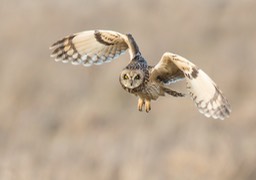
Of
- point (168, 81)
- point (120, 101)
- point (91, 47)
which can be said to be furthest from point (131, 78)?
point (120, 101)

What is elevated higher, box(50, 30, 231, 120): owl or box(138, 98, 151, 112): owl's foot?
box(50, 30, 231, 120): owl

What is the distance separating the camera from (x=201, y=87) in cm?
770

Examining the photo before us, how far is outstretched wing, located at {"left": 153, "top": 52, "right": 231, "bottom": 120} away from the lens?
24.9 ft

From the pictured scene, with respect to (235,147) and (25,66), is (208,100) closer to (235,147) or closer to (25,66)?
(235,147)

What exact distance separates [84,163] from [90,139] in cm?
95

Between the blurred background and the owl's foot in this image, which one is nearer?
the owl's foot

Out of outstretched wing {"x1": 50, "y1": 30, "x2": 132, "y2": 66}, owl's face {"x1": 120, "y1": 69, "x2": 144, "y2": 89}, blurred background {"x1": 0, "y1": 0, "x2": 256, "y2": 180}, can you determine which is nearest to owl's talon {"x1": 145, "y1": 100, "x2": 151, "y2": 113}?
owl's face {"x1": 120, "y1": 69, "x2": 144, "y2": 89}

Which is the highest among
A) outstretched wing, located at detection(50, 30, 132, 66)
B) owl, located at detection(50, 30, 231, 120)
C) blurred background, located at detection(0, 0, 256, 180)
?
owl, located at detection(50, 30, 231, 120)

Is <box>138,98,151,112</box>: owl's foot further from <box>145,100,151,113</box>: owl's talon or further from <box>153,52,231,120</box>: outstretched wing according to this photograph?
<box>153,52,231,120</box>: outstretched wing

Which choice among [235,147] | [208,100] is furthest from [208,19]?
[208,100]

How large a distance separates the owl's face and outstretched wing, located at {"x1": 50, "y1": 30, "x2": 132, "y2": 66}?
68cm

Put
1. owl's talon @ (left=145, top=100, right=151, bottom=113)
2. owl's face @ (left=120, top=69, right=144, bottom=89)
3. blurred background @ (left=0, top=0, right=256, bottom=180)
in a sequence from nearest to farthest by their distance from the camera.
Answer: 1. owl's face @ (left=120, top=69, right=144, bottom=89)
2. owl's talon @ (left=145, top=100, right=151, bottom=113)
3. blurred background @ (left=0, top=0, right=256, bottom=180)

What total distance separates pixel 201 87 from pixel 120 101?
8931 millimetres

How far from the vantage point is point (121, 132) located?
51.4ft
